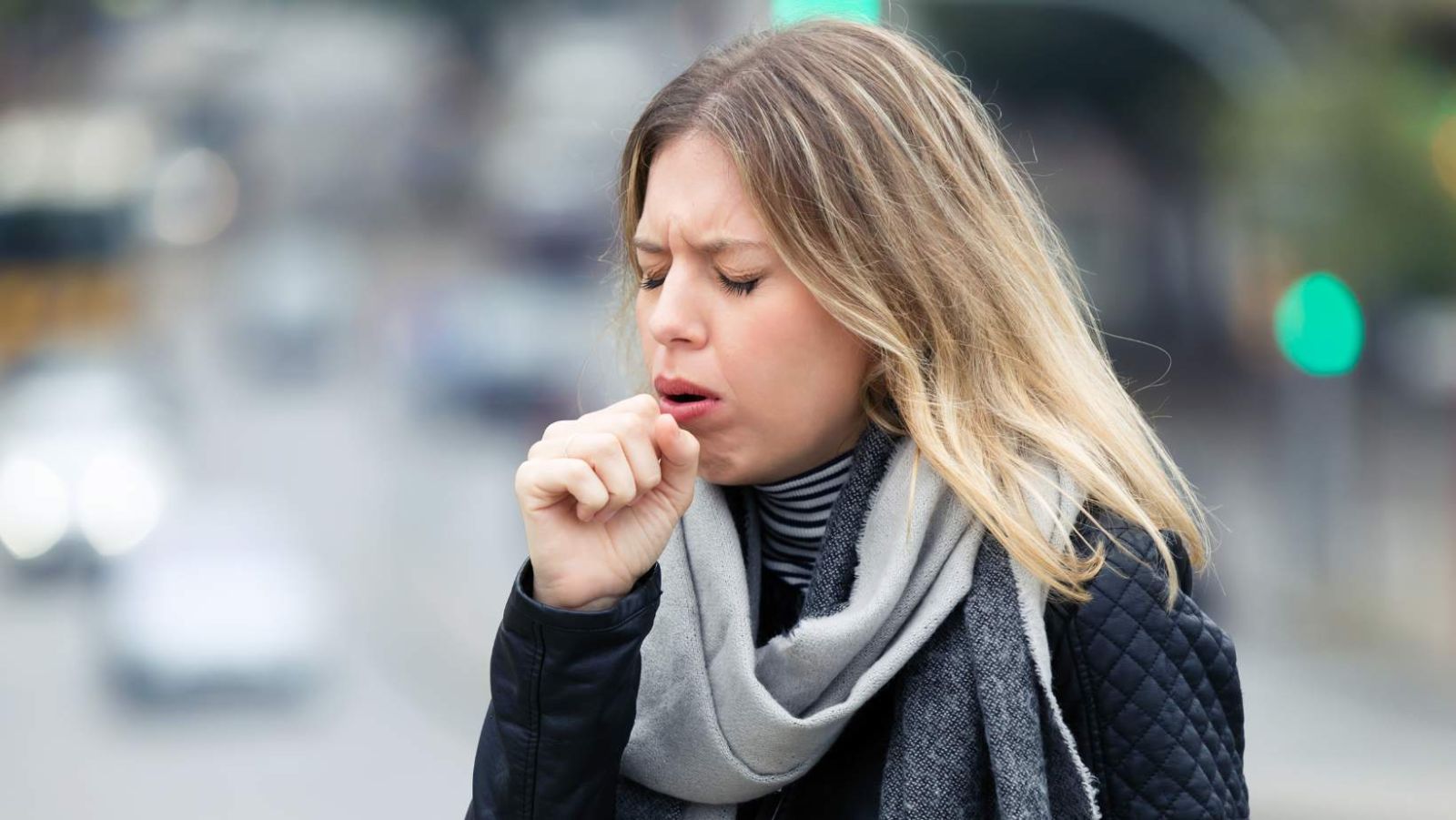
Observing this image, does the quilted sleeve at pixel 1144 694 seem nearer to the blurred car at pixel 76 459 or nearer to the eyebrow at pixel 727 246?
the eyebrow at pixel 727 246

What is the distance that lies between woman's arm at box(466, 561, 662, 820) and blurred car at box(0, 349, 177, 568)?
8469 mm

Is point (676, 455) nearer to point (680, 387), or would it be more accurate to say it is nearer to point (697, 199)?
point (680, 387)

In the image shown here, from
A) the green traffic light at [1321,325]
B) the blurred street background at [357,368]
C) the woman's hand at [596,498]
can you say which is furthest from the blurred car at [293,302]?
the woman's hand at [596,498]

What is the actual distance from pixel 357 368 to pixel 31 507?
2411mm

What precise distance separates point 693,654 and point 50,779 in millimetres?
7060

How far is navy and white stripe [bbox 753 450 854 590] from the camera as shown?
1.64 metres

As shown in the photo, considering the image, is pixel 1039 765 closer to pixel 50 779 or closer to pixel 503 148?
pixel 50 779

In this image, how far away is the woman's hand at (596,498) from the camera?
1382mm

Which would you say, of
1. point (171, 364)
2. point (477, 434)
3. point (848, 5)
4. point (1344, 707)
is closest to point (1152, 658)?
point (848, 5)

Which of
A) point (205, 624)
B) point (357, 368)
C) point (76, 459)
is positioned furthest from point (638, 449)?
point (357, 368)

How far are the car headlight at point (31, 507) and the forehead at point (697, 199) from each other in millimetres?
8922

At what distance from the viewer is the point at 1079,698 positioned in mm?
1477

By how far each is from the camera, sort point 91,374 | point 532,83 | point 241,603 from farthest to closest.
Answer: point 91,374, point 532,83, point 241,603

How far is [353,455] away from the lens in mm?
10602
